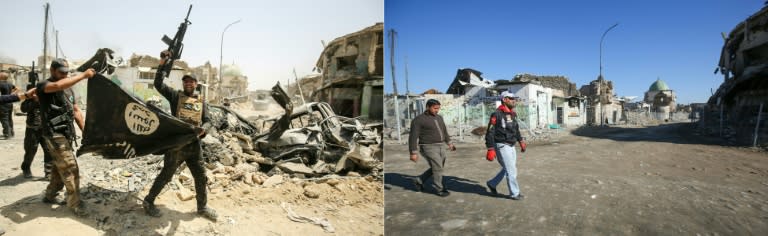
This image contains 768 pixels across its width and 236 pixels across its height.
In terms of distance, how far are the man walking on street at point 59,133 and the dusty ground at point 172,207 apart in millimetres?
163

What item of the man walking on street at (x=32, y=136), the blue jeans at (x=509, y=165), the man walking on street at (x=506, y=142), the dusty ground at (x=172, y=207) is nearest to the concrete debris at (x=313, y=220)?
the dusty ground at (x=172, y=207)

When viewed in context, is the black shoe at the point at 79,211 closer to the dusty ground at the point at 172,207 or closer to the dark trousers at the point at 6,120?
the dusty ground at the point at 172,207

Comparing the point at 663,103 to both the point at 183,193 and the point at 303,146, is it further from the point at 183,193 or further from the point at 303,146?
the point at 183,193

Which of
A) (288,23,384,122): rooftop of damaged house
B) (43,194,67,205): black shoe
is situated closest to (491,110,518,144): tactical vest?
(43,194,67,205): black shoe

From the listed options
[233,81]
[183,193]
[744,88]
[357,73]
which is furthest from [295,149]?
[233,81]

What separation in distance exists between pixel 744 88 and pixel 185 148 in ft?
53.1

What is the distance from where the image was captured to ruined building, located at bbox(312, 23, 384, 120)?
17.1m

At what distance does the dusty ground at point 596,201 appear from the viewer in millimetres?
3281

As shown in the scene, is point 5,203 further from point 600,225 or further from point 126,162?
point 600,225

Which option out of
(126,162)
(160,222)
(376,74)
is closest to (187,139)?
(160,222)

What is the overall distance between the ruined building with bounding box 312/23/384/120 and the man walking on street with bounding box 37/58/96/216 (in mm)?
13209

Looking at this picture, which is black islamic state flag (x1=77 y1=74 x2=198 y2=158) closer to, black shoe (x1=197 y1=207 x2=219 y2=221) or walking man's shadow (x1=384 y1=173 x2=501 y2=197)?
black shoe (x1=197 y1=207 x2=219 y2=221)

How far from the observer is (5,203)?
313 cm

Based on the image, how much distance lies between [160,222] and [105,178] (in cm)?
147
